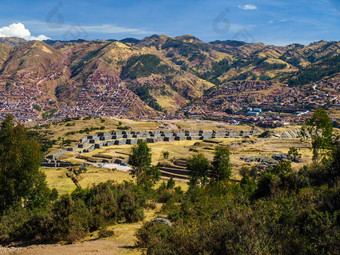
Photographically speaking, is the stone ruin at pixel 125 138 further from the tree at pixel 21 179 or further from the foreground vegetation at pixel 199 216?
the foreground vegetation at pixel 199 216

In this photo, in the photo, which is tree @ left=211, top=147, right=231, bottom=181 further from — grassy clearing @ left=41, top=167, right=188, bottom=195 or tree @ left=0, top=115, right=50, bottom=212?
tree @ left=0, top=115, right=50, bottom=212

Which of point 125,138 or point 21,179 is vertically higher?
point 21,179

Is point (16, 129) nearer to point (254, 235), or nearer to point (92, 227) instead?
Result: point (92, 227)

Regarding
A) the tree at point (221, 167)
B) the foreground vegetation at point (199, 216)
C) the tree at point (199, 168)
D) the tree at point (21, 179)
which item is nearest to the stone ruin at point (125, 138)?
the tree at point (199, 168)

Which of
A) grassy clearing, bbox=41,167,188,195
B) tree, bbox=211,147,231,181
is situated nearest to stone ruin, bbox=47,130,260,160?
grassy clearing, bbox=41,167,188,195

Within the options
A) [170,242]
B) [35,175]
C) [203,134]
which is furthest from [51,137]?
[170,242]

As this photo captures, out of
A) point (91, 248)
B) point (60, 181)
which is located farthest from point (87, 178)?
point (91, 248)

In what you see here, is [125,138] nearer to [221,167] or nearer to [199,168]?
[199,168]

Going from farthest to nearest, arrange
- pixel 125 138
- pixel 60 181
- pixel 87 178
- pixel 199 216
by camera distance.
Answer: pixel 125 138 → pixel 87 178 → pixel 60 181 → pixel 199 216

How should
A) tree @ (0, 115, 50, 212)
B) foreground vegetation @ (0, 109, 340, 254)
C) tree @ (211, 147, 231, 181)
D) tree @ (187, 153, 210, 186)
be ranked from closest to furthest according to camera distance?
foreground vegetation @ (0, 109, 340, 254)
tree @ (0, 115, 50, 212)
tree @ (211, 147, 231, 181)
tree @ (187, 153, 210, 186)

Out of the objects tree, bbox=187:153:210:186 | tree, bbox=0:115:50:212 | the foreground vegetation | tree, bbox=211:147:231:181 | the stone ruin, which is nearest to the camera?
the foreground vegetation

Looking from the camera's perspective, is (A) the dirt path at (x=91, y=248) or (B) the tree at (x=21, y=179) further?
(B) the tree at (x=21, y=179)
